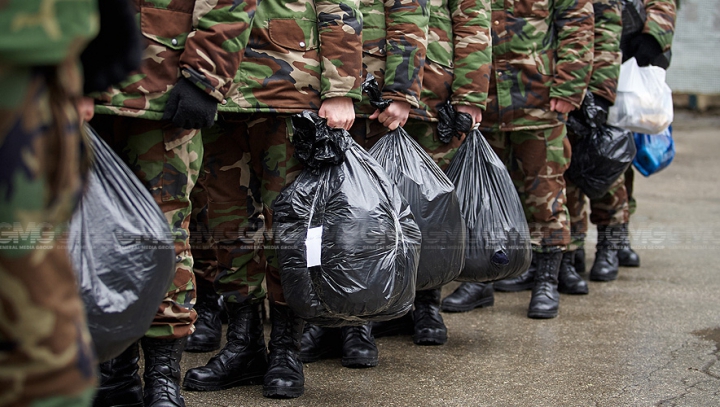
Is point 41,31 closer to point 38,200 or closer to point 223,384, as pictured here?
point 38,200

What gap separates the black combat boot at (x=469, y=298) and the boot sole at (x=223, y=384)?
1.66 m

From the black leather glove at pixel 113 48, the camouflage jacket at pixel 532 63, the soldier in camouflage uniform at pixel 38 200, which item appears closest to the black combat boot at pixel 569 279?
the camouflage jacket at pixel 532 63

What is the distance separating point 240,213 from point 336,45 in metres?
0.80

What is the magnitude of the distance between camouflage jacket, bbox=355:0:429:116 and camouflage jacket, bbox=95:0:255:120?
113 cm

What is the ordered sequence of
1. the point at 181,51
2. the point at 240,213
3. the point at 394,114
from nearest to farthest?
1. the point at 181,51
2. the point at 240,213
3. the point at 394,114

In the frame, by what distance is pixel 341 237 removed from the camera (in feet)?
9.87

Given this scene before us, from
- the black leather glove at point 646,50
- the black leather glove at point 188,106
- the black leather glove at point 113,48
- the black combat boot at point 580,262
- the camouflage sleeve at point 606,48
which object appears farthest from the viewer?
the black combat boot at point 580,262

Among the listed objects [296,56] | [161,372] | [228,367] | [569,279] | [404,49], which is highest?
[296,56]

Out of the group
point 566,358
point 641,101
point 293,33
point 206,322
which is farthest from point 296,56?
point 641,101

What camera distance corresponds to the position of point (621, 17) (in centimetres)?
563

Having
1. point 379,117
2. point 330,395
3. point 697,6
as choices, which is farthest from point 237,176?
point 697,6

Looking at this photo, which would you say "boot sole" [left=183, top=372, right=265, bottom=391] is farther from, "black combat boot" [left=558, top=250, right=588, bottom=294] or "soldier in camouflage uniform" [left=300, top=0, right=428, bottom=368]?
"black combat boot" [left=558, top=250, right=588, bottom=294]

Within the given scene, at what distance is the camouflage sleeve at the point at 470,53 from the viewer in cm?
426

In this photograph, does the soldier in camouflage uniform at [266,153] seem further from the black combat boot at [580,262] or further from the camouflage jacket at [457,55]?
the black combat boot at [580,262]
